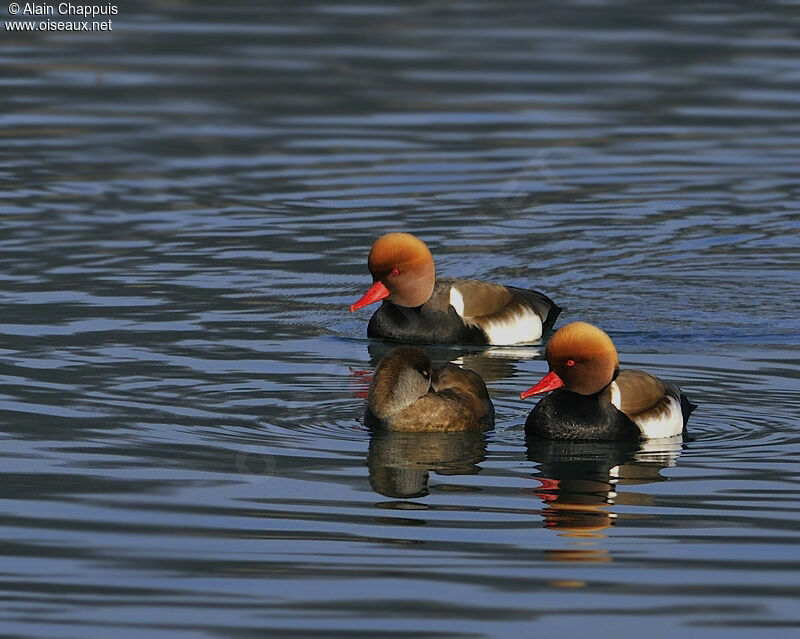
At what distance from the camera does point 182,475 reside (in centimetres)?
971

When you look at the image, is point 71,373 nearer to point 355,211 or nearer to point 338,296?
point 338,296

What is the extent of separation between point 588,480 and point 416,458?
985mm

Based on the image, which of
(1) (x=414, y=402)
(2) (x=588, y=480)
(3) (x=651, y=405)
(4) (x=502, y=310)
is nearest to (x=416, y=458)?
(1) (x=414, y=402)

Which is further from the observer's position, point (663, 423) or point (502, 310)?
point (502, 310)

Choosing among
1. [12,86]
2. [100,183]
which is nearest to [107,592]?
[100,183]

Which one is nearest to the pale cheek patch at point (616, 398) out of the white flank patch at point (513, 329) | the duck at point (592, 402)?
the duck at point (592, 402)

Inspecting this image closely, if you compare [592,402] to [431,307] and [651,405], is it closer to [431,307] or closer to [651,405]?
[651,405]

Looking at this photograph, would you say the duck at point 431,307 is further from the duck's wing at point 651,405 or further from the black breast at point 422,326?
the duck's wing at point 651,405

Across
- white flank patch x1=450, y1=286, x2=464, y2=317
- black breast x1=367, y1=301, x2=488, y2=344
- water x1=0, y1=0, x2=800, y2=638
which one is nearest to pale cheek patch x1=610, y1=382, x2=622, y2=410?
water x1=0, y1=0, x2=800, y2=638

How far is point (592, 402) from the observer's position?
10.7m

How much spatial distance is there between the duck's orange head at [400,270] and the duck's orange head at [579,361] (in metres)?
3.35

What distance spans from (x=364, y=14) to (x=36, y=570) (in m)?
20.5

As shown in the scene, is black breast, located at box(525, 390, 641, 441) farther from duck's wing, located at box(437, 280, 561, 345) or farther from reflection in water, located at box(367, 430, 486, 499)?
duck's wing, located at box(437, 280, 561, 345)

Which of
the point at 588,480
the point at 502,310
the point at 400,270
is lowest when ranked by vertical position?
the point at 588,480
